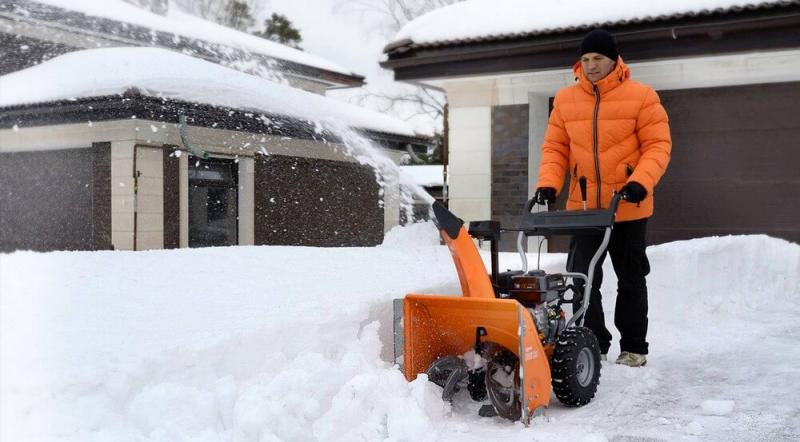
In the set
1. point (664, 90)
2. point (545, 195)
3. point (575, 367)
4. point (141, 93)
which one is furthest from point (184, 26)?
point (575, 367)

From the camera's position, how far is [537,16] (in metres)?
9.22

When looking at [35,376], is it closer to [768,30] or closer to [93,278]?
[93,278]

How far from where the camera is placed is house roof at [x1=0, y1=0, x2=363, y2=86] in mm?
13625

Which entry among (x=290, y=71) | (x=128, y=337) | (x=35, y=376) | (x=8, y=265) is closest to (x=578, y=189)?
(x=128, y=337)

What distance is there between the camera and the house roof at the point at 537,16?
8141mm

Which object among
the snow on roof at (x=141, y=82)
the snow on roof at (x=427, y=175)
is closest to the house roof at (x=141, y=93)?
the snow on roof at (x=141, y=82)

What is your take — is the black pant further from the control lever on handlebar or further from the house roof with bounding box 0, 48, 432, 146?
the house roof with bounding box 0, 48, 432, 146

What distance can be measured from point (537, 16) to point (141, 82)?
571cm

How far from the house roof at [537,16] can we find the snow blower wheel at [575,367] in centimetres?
574

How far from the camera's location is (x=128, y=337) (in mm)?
3105

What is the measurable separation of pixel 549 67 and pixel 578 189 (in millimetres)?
4966

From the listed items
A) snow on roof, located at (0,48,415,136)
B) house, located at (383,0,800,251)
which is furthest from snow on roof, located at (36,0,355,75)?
house, located at (383,0,800,251)

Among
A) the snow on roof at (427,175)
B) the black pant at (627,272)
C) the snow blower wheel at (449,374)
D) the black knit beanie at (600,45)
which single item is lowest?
the snow blower wheel at (449,374)

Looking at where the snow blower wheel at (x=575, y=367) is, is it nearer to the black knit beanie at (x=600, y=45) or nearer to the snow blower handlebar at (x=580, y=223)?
the snow blower handlebar at (x=580, y=223)
